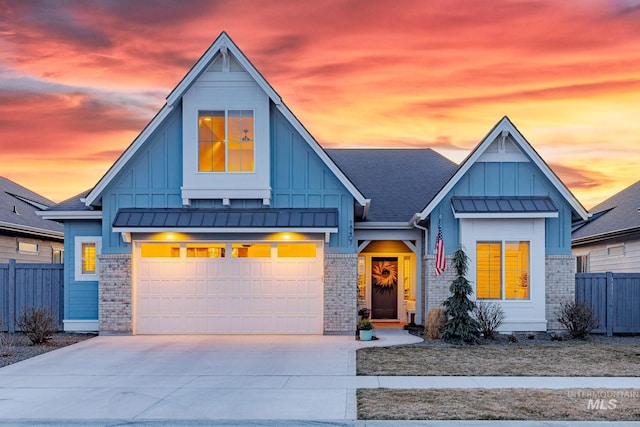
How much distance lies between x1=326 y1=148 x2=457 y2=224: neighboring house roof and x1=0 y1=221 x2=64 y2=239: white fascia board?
40.0 feet

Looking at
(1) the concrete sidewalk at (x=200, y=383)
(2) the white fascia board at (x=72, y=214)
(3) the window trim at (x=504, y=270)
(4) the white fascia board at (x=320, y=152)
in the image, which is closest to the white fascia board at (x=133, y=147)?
(2) the white fascia board at (x=72, y=214)

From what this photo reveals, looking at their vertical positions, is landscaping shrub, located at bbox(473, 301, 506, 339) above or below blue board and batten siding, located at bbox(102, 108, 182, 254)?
below

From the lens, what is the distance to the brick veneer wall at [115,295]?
2103 cm

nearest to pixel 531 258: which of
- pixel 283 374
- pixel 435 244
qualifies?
pixel 435 244

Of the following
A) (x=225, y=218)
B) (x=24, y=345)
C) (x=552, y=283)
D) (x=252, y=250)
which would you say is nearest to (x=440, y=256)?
(x=552, y=283)

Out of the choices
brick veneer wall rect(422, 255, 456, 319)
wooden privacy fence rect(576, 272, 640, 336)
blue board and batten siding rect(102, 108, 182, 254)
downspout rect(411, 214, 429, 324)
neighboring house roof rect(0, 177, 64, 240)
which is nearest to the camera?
blue board and batten siding rect(102, 108, 182, 254)

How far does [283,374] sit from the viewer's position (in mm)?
14602

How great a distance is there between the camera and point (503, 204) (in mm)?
21328

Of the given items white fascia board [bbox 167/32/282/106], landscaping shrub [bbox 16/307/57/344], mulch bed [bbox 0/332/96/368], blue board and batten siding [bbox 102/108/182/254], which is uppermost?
white fascia board [bbox 167/32/282/106]

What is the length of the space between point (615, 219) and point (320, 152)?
13.6 metres

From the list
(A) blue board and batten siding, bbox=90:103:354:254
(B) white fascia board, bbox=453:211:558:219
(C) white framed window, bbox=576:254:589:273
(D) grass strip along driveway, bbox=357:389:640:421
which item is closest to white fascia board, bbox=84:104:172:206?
(A) blue board and batten siding, bbox=90:103:354:254

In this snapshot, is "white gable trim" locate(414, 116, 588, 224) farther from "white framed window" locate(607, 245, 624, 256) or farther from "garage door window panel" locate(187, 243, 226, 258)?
"white framed window" locate(607, 245, 624, 256)

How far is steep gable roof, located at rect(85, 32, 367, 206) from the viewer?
2044cm

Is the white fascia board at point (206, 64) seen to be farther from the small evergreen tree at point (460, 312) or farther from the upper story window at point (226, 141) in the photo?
the small evergreen tree at point (460, 312)
